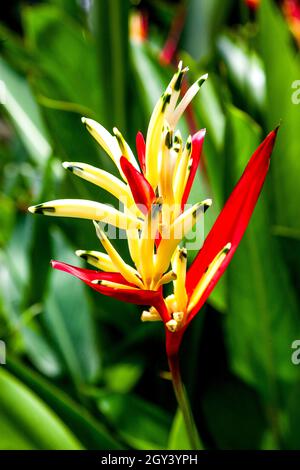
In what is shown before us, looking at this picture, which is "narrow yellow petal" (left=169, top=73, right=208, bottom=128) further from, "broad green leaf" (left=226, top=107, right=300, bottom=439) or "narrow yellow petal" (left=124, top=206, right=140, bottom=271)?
"broad green leaf" (left=226, top=107, right=300, bottom=439)

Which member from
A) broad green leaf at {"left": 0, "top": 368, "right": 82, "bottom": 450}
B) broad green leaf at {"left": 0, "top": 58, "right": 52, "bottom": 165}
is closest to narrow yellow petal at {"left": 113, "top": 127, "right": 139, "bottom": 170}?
broad green leaf at {"left": 0, "top": 368, "right": 82, "bottom": 450}

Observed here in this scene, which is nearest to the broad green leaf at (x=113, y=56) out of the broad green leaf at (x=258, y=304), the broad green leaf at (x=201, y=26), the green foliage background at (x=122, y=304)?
the green foliage background at (x=122, y=304)

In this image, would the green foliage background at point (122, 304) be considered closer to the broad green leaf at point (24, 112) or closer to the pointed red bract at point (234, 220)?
the broad green leaf at point (24, 112)

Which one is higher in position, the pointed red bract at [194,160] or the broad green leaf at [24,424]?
the pointed red bract at [194,160]

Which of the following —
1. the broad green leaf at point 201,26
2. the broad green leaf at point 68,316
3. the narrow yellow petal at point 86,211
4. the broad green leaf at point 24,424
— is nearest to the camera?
the narrow yellow petal at point 86,211

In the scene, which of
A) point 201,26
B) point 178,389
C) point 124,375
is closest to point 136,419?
point 124,375
